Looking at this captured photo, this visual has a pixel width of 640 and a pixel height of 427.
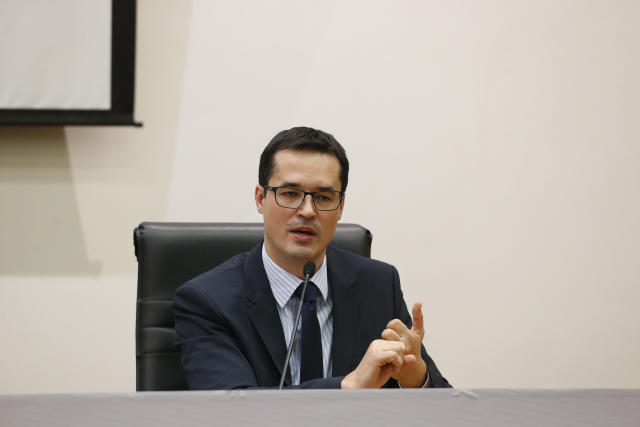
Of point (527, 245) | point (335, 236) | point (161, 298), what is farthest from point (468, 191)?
point (161, 298)

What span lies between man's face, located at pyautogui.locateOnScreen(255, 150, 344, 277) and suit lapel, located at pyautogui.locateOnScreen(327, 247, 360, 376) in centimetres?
6

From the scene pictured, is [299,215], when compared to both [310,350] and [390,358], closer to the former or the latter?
[310,350]

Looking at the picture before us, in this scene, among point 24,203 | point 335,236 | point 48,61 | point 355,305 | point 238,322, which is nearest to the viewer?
point 238,322

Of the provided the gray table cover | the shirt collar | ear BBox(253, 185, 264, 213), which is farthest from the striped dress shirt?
the gray table cover

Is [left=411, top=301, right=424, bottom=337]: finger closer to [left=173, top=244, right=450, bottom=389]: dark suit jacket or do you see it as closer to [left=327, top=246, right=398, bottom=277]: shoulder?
[left=173, top=244, right=450, bottom=389]: dark suit jacket

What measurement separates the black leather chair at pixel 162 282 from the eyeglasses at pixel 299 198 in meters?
0.25

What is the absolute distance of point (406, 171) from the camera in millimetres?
2525

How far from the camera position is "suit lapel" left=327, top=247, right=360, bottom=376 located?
1.47 metres

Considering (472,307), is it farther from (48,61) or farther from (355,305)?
(48,61)

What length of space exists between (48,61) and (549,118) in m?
1.85

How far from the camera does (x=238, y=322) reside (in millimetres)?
1434

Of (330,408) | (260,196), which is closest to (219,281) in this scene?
(260,196)

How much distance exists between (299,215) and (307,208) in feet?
0.08

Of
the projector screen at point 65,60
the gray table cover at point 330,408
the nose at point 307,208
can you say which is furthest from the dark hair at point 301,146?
the projector screen at point 65,60
